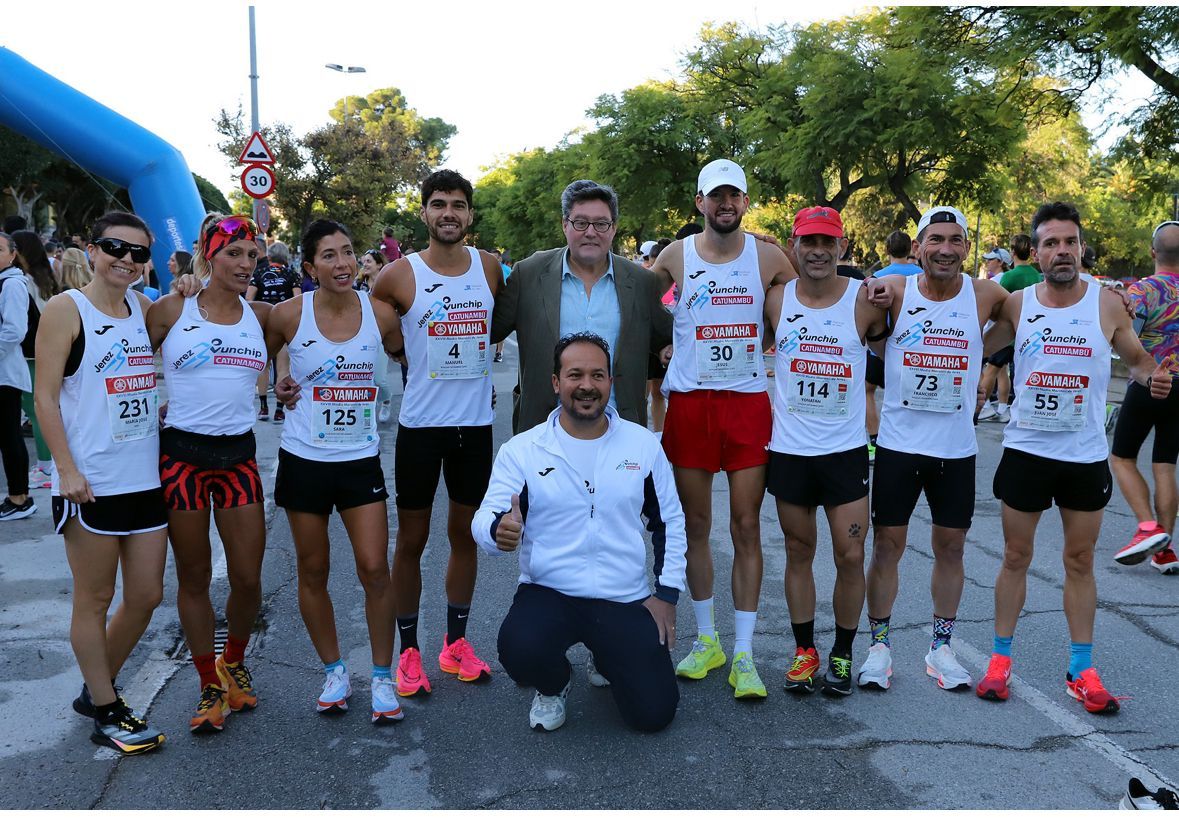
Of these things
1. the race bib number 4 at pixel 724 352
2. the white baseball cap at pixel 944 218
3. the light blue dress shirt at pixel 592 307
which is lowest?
the race bib number 4 at pixel 724 352

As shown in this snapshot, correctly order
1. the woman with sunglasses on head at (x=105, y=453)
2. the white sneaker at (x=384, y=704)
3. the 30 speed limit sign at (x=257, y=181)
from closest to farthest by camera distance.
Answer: the woman with sunglasses on head at (x=105, y=453) → the white sneaker at (x=384, y=704) → the 30 speed limit sign at (x=257, y=181)

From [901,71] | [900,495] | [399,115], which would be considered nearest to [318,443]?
[900,495]

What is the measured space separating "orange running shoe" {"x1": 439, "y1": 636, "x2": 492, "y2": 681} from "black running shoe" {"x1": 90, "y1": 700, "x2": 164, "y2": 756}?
121cm

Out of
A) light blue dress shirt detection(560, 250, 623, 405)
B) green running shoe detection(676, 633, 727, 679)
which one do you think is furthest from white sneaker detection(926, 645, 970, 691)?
light blue dress shirt detection(560, 250, 623, 405)

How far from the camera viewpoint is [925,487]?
166 inches

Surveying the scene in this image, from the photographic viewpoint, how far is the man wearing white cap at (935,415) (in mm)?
4094

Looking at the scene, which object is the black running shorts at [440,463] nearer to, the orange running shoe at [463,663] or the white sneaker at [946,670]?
the orange running shoe at [463,663]

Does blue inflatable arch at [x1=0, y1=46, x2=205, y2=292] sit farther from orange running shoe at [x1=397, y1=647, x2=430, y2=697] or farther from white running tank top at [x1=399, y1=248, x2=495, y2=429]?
orange running shoe at [x1=397, y1=647, x2=430, y2=697]

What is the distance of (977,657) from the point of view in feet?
14.6

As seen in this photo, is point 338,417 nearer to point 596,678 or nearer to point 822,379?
point 596,678

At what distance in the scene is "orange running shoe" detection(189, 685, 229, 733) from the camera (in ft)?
11.9

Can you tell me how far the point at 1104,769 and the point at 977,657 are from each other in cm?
112

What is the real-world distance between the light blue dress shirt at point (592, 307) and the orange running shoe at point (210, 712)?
1967 millimetres

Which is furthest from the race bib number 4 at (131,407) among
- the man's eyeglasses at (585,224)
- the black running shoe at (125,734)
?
the man's eyeglasses at (585,224)
